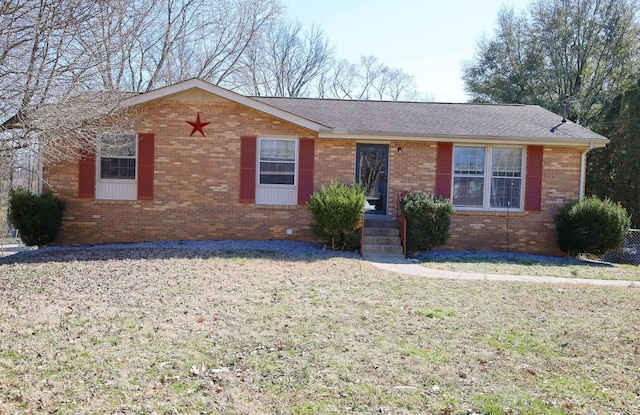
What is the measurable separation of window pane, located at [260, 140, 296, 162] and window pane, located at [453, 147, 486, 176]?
4.51 metres

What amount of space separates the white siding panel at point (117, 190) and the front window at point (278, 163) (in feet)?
11.1

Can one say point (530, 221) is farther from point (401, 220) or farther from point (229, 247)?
point (229, 247)

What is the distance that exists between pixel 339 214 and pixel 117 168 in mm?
6104

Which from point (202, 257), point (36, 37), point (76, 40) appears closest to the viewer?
point (36, 37)

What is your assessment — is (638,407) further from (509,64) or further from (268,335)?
(509,64)

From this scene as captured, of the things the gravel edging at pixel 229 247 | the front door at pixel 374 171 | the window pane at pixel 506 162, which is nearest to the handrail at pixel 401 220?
the front door at pixel 374 171

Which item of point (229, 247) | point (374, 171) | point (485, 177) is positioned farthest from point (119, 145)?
point (485, 177)

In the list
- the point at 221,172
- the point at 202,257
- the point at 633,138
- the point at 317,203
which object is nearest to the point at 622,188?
the point at 633,138

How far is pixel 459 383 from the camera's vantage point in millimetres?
4043

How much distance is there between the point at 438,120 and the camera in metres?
13.9

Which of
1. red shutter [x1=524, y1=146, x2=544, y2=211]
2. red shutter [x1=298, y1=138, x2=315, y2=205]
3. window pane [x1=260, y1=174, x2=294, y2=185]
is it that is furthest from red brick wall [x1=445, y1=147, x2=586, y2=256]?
window pane [x1=260, y1=174, x2=294, y2=185]

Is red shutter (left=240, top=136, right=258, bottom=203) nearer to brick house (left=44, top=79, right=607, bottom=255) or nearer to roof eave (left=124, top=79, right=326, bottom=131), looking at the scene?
brick house (left=44, top=79, right=607, bottom=255)

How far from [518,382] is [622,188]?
1953 centimetres

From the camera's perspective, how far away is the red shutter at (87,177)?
41.1ft
